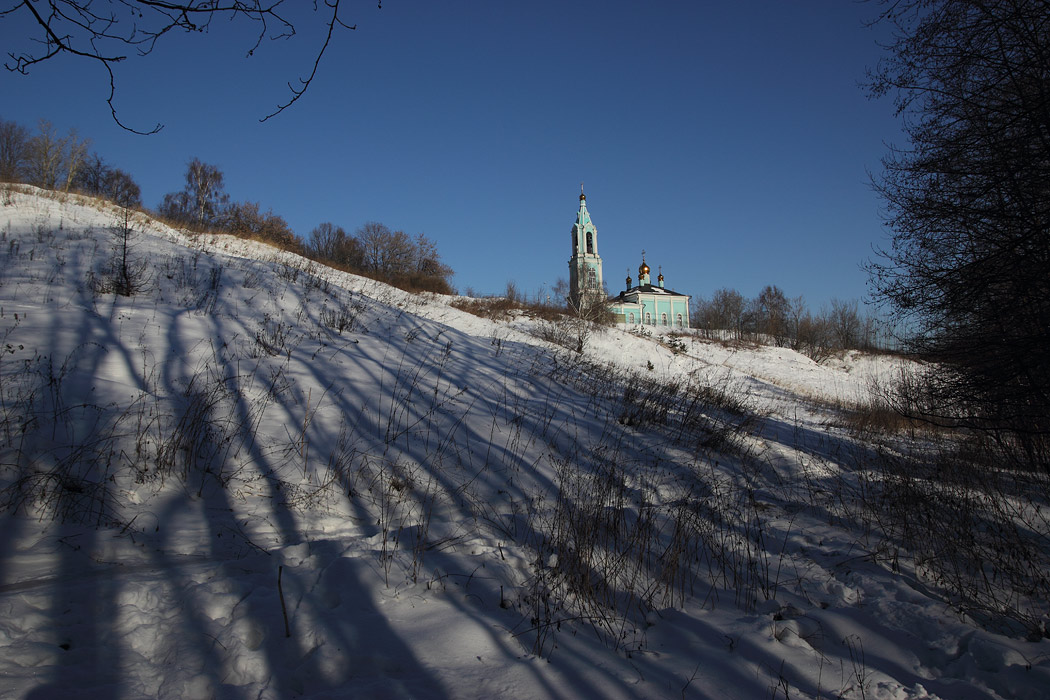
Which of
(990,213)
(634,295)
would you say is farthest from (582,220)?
(990,213)

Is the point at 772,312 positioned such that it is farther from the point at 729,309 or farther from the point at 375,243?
the point at 375,243

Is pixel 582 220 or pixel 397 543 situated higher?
pixel 582 220

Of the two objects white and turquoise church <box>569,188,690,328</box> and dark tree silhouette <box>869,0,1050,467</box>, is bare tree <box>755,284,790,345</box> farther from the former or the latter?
dark tree silhouette <box>869,0,1050,467</box>

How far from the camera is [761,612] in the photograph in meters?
2.55

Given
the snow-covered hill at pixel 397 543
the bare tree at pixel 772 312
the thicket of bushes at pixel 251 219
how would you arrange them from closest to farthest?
1. the snow-covered hill at pixel 397 543
2. the thicket of bushes at pixel 251 219
3. the bare tree at pixel 772 312

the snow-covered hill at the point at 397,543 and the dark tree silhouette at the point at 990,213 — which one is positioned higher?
the dark tree silhouette at the point at 990,213

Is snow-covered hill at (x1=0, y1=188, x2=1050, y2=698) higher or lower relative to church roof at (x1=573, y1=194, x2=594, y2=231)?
lower

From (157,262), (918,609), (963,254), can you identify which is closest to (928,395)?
(963,254)

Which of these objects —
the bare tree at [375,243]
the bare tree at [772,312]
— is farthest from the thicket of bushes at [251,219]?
the bare tree at [772,312]

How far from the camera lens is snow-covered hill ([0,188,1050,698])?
1.94 meters

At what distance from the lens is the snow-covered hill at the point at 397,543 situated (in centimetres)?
194

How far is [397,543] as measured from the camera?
2.91 meters

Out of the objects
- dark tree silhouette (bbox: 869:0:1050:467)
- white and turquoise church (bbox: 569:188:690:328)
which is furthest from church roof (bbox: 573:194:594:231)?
dark tree silhouette (bbox: 869:0:1050:467)

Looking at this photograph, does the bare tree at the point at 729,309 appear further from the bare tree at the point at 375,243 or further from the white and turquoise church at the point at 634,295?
the bare tree at the point at 375,243
